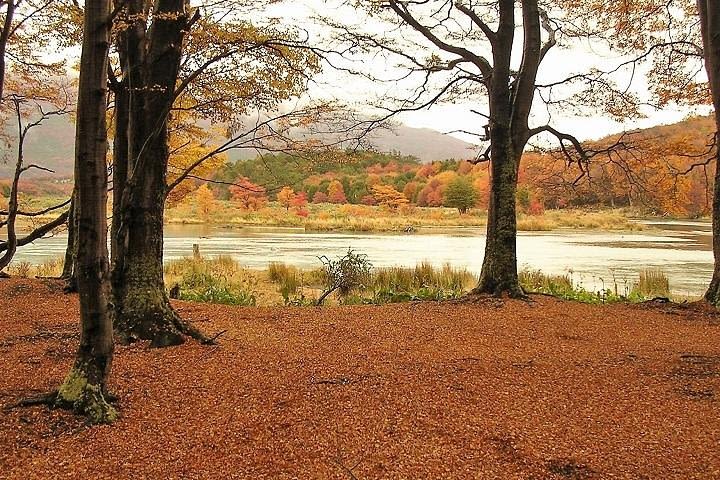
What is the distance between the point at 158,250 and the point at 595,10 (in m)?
7.29

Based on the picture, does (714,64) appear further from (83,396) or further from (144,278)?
(83,396)

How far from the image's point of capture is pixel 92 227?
266 centimetres

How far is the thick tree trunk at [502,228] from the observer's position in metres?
7.72

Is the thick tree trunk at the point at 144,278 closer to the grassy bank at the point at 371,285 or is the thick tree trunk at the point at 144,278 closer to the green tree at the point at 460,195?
the grassy bank at the point at 371,285

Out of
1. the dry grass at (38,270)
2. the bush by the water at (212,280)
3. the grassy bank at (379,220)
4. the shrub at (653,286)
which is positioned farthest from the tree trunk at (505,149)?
the grassy bank at (379,220)

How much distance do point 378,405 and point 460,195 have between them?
56.7m

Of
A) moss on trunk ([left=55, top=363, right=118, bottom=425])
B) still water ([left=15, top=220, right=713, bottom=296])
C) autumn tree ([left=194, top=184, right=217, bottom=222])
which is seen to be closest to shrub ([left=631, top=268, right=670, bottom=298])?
still water ([left=15, top=220, right=713, bottom=296])

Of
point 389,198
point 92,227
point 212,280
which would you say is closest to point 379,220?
point 389,198

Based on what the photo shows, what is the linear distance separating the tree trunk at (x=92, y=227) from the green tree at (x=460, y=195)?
5487 centimetres

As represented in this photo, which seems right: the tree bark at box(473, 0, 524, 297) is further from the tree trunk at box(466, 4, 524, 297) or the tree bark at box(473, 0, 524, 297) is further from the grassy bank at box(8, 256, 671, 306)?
the grassy bank at box(8, 256, 671, 306)

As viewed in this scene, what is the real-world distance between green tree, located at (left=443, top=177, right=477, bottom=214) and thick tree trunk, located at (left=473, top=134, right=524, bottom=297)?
49202 millimetres

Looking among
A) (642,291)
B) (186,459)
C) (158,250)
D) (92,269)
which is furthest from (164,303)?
(642,291)

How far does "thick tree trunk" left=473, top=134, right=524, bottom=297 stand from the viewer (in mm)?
7719

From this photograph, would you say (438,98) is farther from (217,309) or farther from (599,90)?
(217,309)
